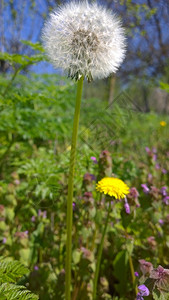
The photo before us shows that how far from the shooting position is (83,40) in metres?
1.08

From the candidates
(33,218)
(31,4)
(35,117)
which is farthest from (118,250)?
(31,4)

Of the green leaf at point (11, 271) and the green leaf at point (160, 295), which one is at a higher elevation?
the green leaf at point (160, 295)

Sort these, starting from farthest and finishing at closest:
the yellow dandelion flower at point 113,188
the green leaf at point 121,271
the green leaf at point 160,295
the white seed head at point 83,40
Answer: the green leaf at point 121,271
the yellow dandelion flower at point 113,188
the white seed head at point 83,40
the green leaf at point 160,295

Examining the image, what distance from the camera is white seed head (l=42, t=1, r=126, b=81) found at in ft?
3.57

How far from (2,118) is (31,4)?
3504 mm

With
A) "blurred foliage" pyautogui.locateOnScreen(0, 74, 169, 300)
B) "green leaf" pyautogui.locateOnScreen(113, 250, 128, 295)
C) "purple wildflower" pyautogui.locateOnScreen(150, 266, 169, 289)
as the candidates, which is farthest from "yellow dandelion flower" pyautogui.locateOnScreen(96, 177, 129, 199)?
"green leaf" pyautogui.locateOnScreen(113, 250, 128, 295)

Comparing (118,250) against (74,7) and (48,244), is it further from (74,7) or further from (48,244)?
(74,7)

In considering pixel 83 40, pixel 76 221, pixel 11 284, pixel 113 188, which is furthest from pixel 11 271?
pixel 83 40

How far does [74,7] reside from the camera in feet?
3.90

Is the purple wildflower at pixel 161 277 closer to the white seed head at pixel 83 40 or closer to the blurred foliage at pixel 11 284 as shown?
the blurred foliage at pixel 11 284

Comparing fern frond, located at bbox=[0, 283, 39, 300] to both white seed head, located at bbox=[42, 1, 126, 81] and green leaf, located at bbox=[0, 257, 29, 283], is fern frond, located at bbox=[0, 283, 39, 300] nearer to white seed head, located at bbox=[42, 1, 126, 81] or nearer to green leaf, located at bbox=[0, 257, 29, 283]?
green leaf, located at bbox=[0, 257, 29, 283]

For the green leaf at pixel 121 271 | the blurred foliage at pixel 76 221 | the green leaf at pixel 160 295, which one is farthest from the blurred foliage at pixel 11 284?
the green leaf at pixel 121 271

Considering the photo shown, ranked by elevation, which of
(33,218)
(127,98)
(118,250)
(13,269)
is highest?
(127,98)

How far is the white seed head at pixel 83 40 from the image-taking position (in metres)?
1.09
